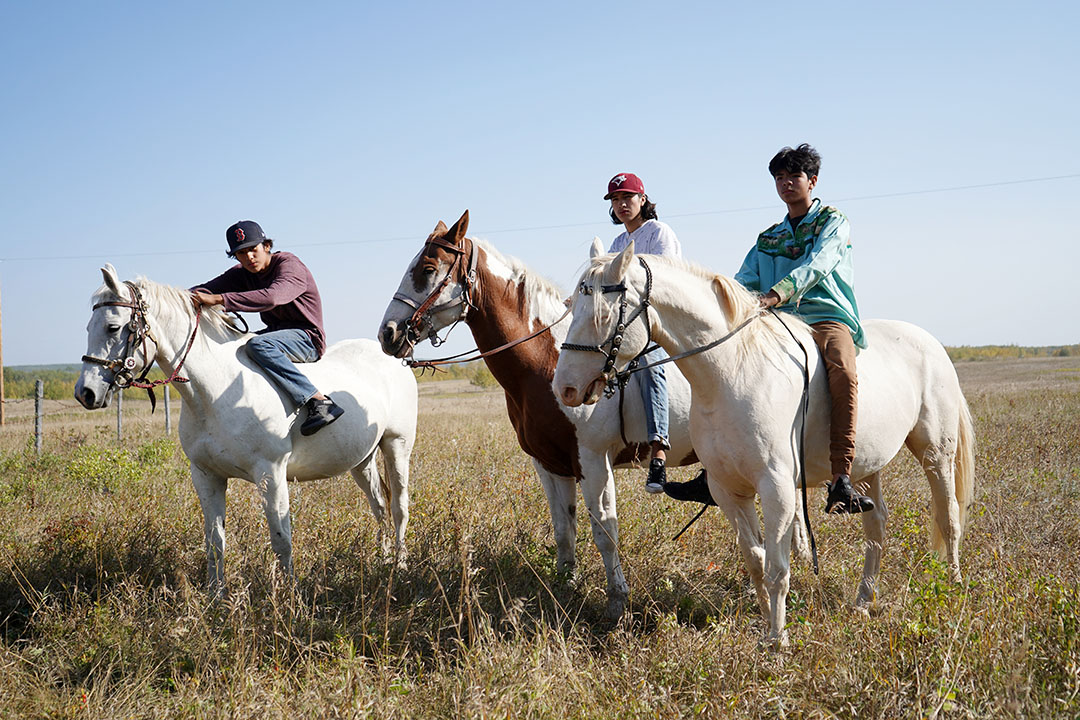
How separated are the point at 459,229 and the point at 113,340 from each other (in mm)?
2405

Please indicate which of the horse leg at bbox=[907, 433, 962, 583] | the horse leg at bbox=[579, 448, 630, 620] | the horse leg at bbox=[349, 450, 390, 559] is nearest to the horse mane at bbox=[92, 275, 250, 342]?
the horse leg at bbox=[349, 450, 390, 559]

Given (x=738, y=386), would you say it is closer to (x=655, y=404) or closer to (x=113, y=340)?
A: (x=655, y=404)

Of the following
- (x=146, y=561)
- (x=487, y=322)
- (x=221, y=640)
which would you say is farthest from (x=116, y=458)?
(x=487, y=322)

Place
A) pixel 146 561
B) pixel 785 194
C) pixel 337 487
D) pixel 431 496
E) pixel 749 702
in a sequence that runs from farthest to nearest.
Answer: pixel 337 487, pixel 431 496, pixel 146 561, pixel 785 194, pixel 749 702

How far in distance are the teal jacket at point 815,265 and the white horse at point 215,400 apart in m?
3.40

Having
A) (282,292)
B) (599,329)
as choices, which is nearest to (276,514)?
(282,292)

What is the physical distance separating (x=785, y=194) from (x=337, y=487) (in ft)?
20.3

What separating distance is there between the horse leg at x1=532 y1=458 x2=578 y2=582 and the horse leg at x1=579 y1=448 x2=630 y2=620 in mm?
564

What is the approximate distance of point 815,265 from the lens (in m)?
4.16

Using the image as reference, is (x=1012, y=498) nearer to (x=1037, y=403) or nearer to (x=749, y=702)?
(x=749, y=702)

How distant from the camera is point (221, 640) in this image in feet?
13.1

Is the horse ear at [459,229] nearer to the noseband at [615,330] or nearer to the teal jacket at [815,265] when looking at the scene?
the noseband at [615,330]

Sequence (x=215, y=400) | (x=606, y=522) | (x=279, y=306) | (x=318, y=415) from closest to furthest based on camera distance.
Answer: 1. (x=606, y=522)
2. (x=215, y=400)
3. (x=318, y=415)
4. (x=279, y=306)

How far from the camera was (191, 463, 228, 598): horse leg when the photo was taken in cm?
488
